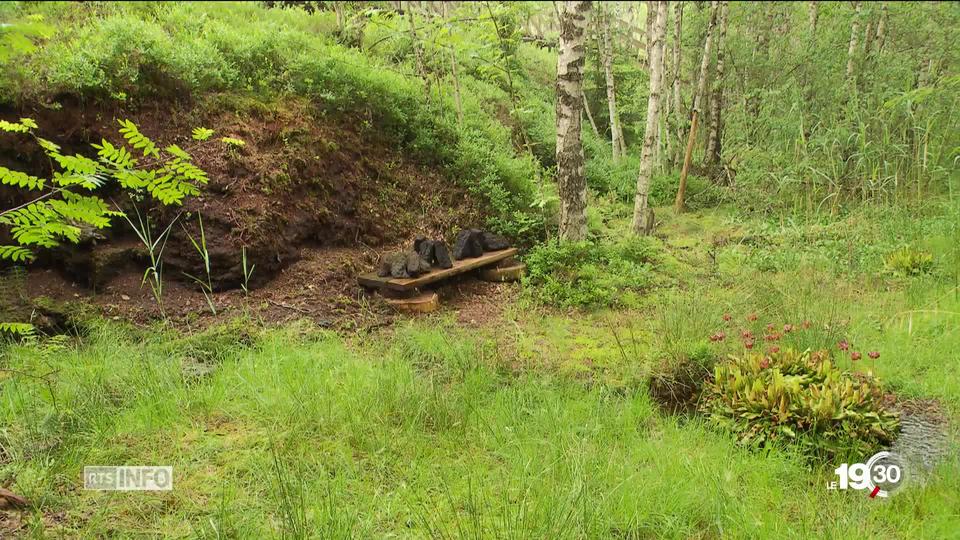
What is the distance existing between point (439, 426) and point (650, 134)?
5664 millimetres

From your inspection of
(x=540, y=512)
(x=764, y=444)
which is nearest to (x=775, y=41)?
(x=764, y=444)

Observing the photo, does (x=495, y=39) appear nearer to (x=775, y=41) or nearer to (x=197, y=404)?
(x=775, y=41)

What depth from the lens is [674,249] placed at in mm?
7000

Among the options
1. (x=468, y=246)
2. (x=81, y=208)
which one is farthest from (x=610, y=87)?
(x=81, y=208)

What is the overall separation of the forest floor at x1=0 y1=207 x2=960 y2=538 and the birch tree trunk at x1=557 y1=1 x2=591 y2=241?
4.94 ft

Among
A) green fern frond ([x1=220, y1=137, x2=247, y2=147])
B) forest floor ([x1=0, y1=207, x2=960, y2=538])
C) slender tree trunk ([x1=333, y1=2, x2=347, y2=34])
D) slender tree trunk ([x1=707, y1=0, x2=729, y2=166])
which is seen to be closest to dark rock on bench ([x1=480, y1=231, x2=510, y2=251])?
forest floor ([x1=0, y1=207, x2=960, y2=538])

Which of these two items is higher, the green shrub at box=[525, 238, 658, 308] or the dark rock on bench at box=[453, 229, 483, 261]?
the dark rock on bench at box=[453, 229, 483, 261]

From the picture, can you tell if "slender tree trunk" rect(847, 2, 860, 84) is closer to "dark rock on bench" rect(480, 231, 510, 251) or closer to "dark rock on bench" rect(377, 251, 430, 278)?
"dark rock on bench" rect(480, 231, 510, 251)

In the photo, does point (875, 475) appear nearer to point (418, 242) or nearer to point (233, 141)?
point (418, 242)

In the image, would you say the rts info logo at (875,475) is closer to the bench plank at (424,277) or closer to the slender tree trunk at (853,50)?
the bench plank at (424,277)

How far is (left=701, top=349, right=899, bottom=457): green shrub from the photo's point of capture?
9.44ft

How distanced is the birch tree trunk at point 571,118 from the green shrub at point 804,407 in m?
3.09

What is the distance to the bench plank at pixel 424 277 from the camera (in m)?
5.00

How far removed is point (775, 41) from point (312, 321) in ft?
33.6
